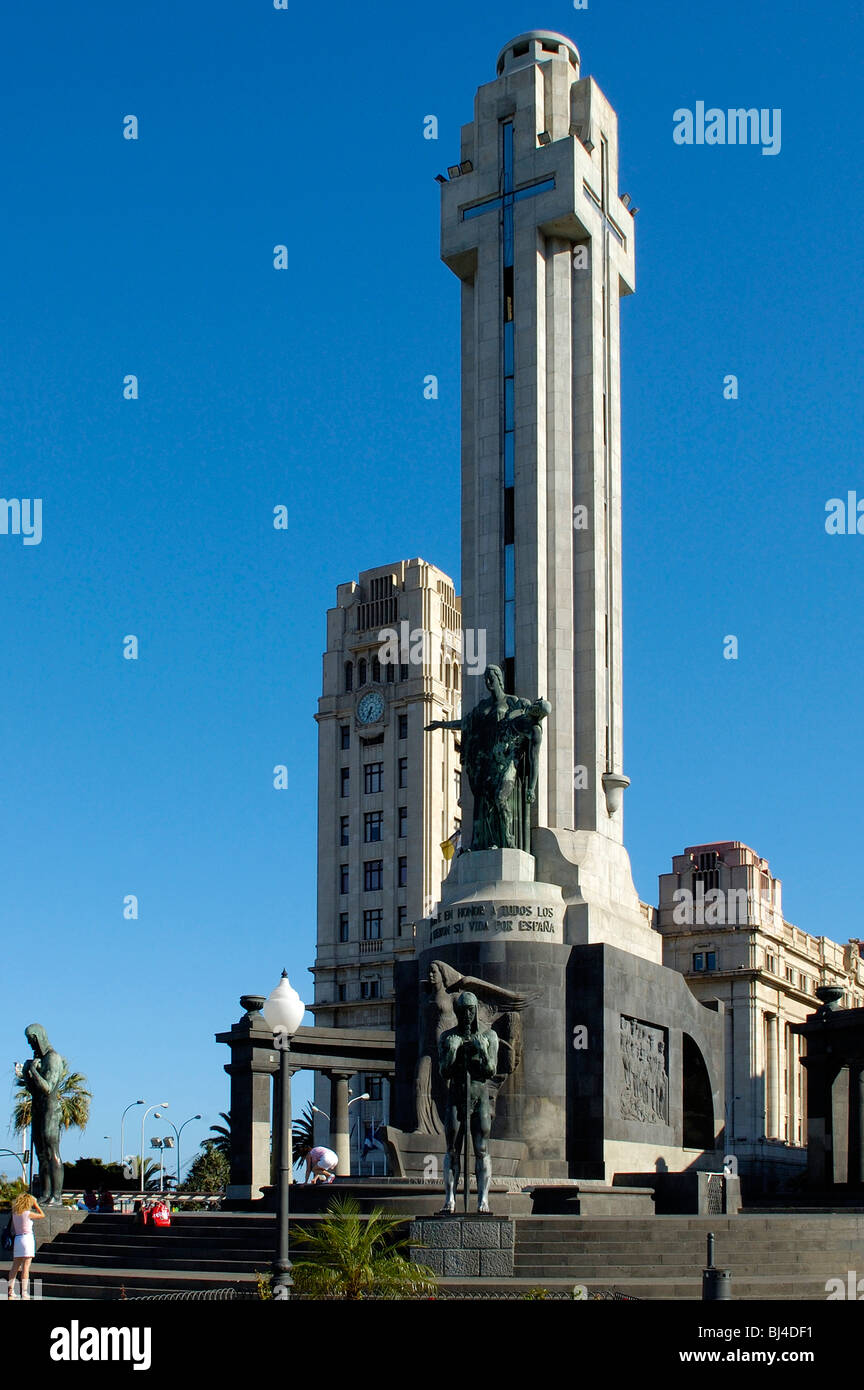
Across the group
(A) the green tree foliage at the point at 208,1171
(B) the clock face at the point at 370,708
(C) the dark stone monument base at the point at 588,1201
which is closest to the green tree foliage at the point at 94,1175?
(A) the green tree foliage at the point at 208,1171

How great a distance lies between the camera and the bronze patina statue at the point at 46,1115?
3123cm

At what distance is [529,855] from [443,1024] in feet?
18.9

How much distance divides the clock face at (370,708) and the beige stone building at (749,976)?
19.8 metres

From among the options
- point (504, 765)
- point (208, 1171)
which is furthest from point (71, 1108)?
point (504, 765)

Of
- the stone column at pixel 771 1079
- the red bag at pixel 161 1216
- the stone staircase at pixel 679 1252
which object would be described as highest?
the stone staircase at pixel 679 1252

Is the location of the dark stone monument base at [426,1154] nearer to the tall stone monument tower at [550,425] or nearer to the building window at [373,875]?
the tall stone monument tower at [550,425]

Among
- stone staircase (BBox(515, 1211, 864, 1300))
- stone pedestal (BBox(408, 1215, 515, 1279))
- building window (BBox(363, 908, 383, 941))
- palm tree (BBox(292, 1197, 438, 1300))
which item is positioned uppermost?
building window (BBox(363, 908, 383, 941))

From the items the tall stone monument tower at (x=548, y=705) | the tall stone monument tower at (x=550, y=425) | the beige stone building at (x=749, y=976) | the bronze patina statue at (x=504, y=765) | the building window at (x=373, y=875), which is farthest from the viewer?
the building window at (x=373, y=875)

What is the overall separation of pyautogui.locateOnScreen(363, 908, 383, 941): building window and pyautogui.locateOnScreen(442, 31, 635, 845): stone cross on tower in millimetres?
49712

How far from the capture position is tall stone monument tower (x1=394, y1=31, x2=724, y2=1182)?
1272 inches

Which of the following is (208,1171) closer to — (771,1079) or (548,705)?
(771,1079)

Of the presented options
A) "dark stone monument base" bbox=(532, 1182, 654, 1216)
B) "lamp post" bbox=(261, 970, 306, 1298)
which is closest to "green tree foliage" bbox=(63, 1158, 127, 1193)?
"dark stone monument base" bbox=(532, 1182, 654, 1216)

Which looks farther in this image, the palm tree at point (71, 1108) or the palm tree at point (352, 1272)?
the palm tree at point (71, 1108)

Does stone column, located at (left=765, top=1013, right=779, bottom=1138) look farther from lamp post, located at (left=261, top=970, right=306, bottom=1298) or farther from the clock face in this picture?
lamp post, located at (left=261, top=970, right=306, bottom=1298)
